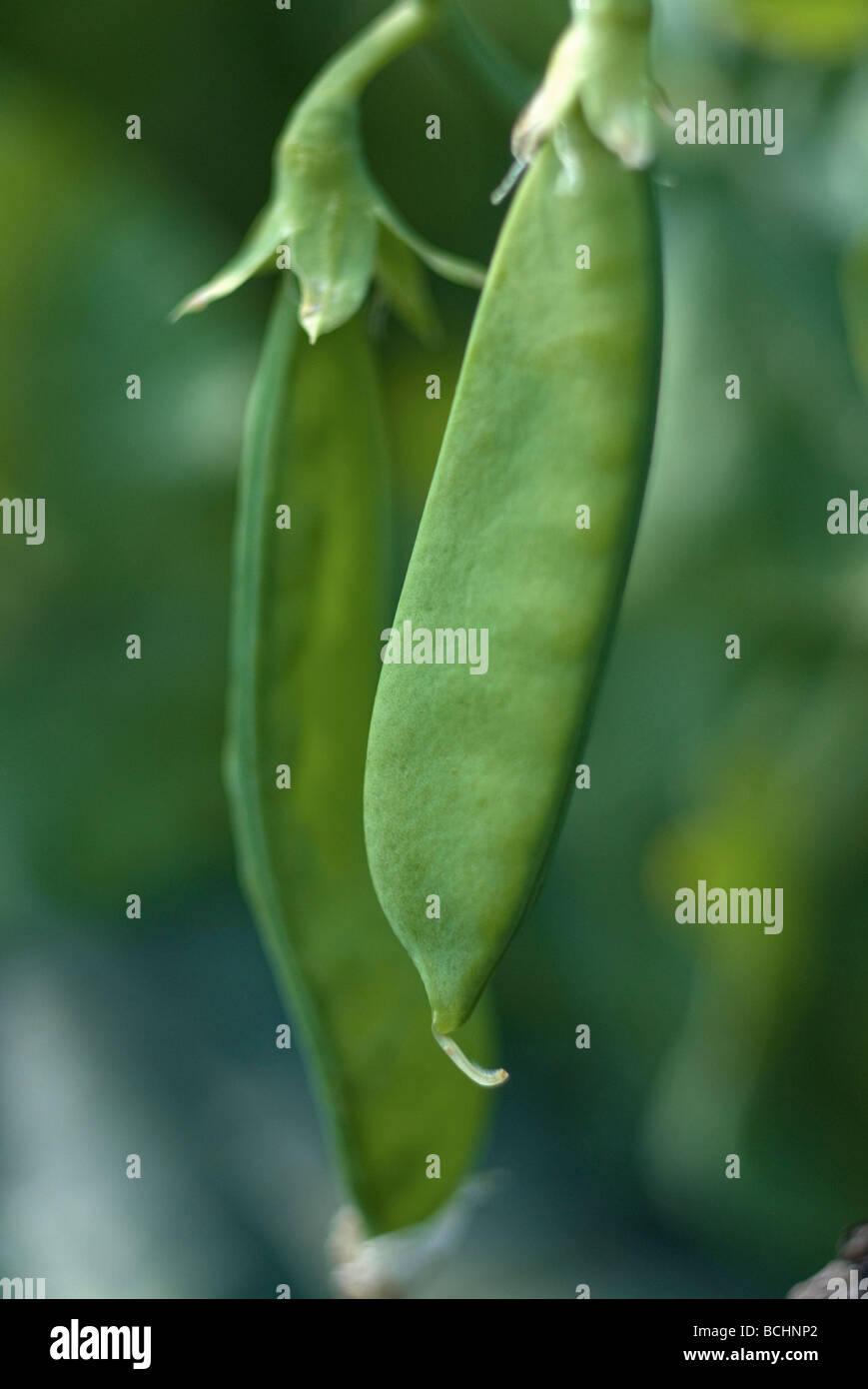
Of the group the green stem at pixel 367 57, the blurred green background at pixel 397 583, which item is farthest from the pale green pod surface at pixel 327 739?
the blurred green background at pixel 397 583

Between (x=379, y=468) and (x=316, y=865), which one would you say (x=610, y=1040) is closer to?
(x=316, y=865)

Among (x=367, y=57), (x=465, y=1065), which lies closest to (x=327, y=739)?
(x=465, y=1065)

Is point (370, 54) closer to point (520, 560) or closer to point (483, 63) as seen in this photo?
point (483, 63)

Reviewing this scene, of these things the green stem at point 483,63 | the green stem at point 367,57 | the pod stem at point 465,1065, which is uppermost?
the green stem at point 483,63

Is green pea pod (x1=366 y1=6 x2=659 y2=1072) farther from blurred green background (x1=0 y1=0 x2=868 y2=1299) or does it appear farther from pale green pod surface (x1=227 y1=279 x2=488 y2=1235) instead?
blurred green background (x1=0 y1=0 x2=868 y2=1299)

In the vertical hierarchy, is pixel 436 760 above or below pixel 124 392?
below

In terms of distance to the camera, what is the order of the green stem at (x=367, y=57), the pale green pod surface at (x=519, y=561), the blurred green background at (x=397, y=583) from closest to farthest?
1. the pale green pod surface at (x=519, y=561)
2. the green stem at (x=367, y=57)
3. the blurred green background at (x=397, y=583)

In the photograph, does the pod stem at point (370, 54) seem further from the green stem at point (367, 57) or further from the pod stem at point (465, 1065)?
the pod stem at point (465, 1065)

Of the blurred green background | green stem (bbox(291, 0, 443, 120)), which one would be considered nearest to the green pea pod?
green stem (bbox(291, 0, 443, 120))
